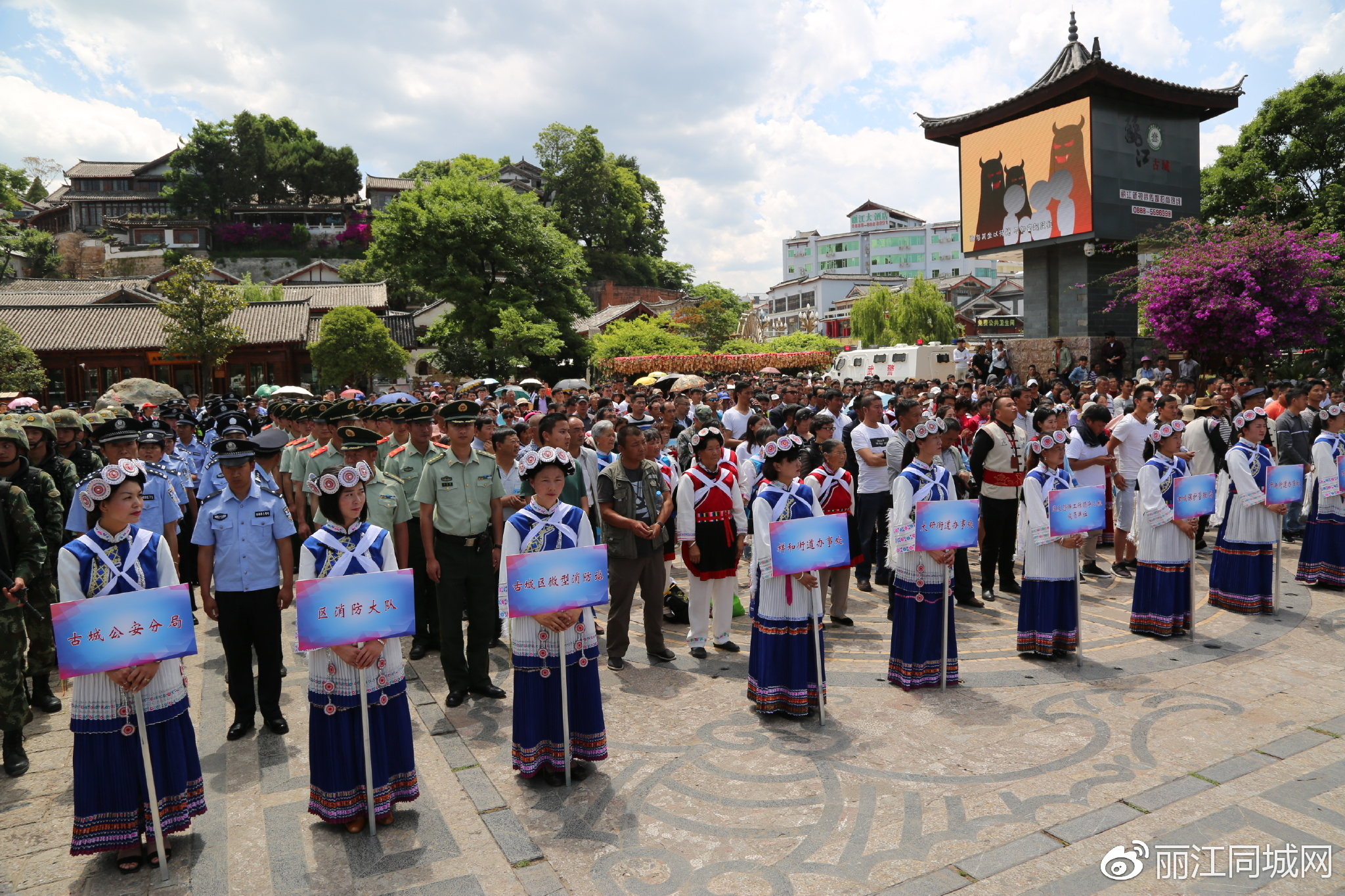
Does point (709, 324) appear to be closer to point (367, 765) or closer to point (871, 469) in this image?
point (871, 469)

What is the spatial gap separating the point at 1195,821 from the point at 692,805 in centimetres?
267

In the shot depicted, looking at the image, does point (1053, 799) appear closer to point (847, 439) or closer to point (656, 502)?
point (656, 502)

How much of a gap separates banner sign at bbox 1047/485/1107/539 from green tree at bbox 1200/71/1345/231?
24783mm

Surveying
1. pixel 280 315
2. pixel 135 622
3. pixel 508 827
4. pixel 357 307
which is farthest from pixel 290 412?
pixel 280 315

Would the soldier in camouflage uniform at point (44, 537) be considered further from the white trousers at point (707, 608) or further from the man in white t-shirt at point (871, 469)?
the man in white t-shirt at point (871, 469)

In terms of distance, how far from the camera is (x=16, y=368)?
82.9 feet

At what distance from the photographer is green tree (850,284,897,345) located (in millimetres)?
50531

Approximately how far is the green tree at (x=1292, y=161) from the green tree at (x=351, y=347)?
3226cm

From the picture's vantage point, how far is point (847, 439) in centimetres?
1063

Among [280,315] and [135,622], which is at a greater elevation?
[280,315]

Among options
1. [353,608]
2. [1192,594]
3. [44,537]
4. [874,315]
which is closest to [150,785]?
[353,608]

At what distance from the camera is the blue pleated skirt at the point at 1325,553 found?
336 inches

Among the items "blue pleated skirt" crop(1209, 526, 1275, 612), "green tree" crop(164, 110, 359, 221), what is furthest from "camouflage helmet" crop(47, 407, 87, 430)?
"green tree" crop(164, 110, 359, 221)
